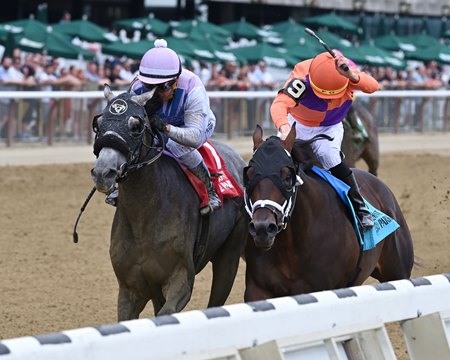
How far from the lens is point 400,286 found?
13.7 ft

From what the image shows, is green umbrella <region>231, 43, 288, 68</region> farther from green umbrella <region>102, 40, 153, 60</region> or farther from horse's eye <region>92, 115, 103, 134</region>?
horse's eye <region>92, 115, 103, 134</region>

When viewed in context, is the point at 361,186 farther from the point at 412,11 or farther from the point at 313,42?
the point at 412,11

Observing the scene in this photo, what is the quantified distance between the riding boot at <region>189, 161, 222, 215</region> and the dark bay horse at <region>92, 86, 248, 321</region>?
0.06m

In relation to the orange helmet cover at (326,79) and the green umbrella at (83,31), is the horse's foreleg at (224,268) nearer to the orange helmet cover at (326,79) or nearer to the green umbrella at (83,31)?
the orange helmet cover at (326,79)

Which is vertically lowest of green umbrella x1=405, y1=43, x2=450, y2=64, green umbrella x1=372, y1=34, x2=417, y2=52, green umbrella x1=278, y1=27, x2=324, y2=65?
green umbrella x1=372, y1=34, x2=417, y2=52

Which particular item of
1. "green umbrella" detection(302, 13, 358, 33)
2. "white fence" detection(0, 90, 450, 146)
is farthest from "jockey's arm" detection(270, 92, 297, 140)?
"green umbrella" detection(302, 13, 358, 33)

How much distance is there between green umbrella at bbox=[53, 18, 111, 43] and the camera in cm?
2008

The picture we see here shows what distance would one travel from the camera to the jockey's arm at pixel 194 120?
5.34 meters

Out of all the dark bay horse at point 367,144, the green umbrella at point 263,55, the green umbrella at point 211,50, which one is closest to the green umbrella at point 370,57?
the green umbrella at point 263,55

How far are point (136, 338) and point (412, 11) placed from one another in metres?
30.6

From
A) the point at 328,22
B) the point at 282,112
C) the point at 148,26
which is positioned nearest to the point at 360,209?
the point at 282,112

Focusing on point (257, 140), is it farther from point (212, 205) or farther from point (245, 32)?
point (245, 32)

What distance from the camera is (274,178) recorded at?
16.6 feet

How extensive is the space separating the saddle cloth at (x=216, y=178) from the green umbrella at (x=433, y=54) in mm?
20526
